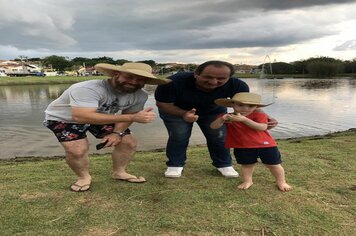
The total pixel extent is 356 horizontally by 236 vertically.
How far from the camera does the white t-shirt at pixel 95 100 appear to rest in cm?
353

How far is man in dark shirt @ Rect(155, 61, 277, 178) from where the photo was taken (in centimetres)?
392

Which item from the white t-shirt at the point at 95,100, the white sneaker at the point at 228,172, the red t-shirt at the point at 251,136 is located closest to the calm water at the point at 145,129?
the white sneaker at the point at 228,172

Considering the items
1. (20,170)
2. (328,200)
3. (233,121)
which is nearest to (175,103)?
(233,121)

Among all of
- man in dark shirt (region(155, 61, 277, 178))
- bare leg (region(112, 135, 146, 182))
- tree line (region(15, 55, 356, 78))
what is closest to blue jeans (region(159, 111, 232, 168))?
man in dark shirt (region(155, 61, 277, 178))

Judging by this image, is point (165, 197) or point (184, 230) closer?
point (184, 230)

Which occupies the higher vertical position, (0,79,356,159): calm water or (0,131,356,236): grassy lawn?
(0,131,356,236): grassy lawn

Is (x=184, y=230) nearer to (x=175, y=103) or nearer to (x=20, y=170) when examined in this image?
(x=175, y=103)

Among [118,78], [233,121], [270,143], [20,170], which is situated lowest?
[20,170]

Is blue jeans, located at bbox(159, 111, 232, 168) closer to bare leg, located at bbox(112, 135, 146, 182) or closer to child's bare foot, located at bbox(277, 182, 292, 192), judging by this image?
bare leg, located at bbox(112, 135, 146, 182)

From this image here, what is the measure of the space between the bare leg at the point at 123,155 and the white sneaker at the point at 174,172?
36 cm

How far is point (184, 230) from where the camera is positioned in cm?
294

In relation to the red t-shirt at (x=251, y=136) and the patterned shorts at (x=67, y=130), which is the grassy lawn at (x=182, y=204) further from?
the patterned shorts at (x=67, y=130)

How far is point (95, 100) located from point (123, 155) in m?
0.90

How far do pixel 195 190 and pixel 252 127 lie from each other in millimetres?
909
